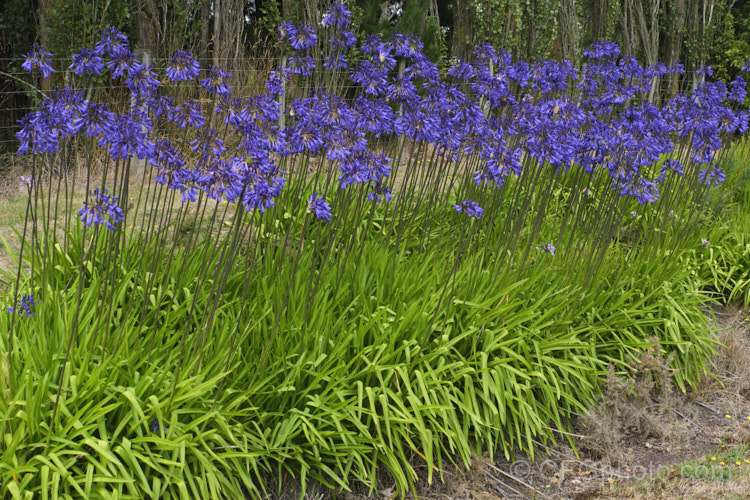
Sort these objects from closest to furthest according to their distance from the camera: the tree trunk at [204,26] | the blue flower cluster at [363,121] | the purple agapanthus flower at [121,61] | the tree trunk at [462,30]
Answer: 1. the blue flower cluster at [363,121]
2. the purple agapanthus flower at [121,61]
3. the tree trunk at [204,26]
4. the tree trunk at [462,30]

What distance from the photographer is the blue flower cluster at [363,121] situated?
284 centimetres

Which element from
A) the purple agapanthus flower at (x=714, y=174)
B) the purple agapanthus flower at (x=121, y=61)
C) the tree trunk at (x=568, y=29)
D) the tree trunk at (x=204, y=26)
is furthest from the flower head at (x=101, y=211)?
the tree trunk at (x=568, y=29)

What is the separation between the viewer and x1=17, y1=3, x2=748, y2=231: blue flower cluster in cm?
284

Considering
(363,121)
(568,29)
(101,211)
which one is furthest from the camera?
(568,29)

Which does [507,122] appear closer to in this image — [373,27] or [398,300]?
[398,300]

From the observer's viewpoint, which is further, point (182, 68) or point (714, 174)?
point (714, 174)

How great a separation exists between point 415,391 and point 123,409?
1573 mm

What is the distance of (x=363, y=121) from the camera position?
12.7 ft

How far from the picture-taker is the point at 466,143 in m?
4.64

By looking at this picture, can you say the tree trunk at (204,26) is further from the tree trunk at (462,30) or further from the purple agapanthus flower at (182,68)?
the purple agapanthus flower at (182,68)

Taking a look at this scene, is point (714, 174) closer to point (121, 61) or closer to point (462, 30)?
point (121, 61)

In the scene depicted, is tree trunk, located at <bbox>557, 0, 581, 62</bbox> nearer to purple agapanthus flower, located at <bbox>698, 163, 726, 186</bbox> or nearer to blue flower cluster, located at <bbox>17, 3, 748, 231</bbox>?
blue flower cluster, located at <bbox>17, 3, 748, 231</bbox>

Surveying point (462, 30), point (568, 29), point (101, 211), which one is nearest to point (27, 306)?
point (101, 211)

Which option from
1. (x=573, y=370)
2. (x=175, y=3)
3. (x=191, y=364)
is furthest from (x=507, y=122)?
(x=175, y=3)
